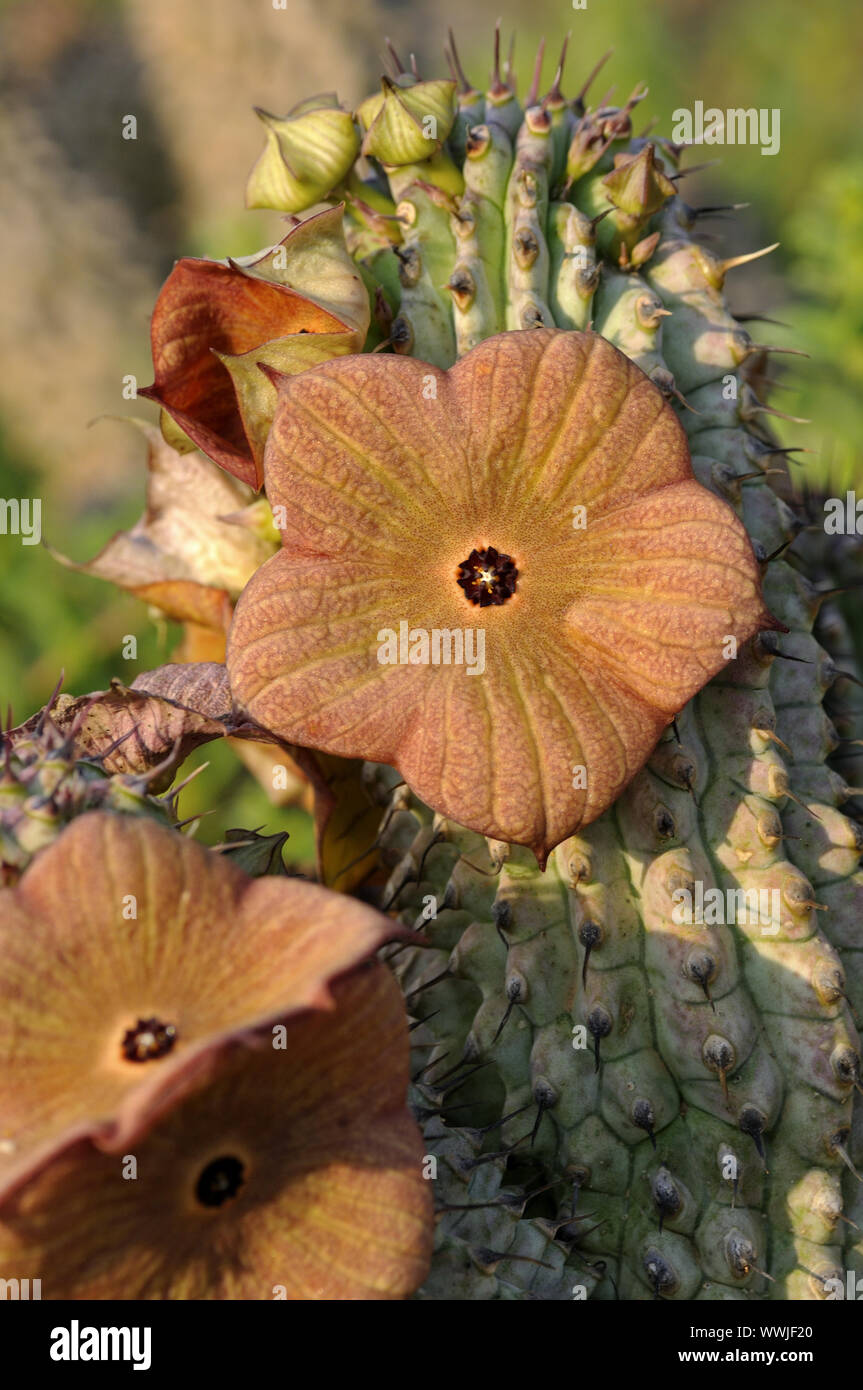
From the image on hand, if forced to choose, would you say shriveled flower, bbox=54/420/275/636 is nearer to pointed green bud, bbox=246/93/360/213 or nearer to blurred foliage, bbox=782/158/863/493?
pointed green bud, bbox=246/93/360/213

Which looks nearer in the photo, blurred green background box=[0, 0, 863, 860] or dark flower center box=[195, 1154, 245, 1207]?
dark flower center box=[195, 1154, 245, 1207]

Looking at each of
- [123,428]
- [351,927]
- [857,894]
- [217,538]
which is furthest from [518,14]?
[351,927]

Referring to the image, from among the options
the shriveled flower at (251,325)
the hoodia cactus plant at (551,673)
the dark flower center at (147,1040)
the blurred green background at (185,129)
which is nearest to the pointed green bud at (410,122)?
the hoodia cactus plant at (551,673)

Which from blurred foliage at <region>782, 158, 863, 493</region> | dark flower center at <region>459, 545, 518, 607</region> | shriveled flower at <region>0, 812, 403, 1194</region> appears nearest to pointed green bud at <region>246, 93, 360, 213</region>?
dark flower center at <region>459, 545, 518, 607</region>

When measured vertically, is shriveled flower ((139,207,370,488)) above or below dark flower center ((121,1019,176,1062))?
above

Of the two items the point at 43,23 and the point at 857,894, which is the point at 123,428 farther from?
the point at 857,894

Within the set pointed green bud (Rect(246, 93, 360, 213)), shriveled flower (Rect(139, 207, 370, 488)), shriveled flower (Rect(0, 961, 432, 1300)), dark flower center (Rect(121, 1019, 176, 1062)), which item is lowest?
shriveled flower (Rect(0, 961, 432, 1300))

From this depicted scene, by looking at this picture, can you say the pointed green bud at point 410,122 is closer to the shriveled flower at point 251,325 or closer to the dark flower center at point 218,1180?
the shriveled flower at point 251,325

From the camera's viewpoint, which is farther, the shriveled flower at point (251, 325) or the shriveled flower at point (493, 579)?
the shriveled flower at point (251, 325)
